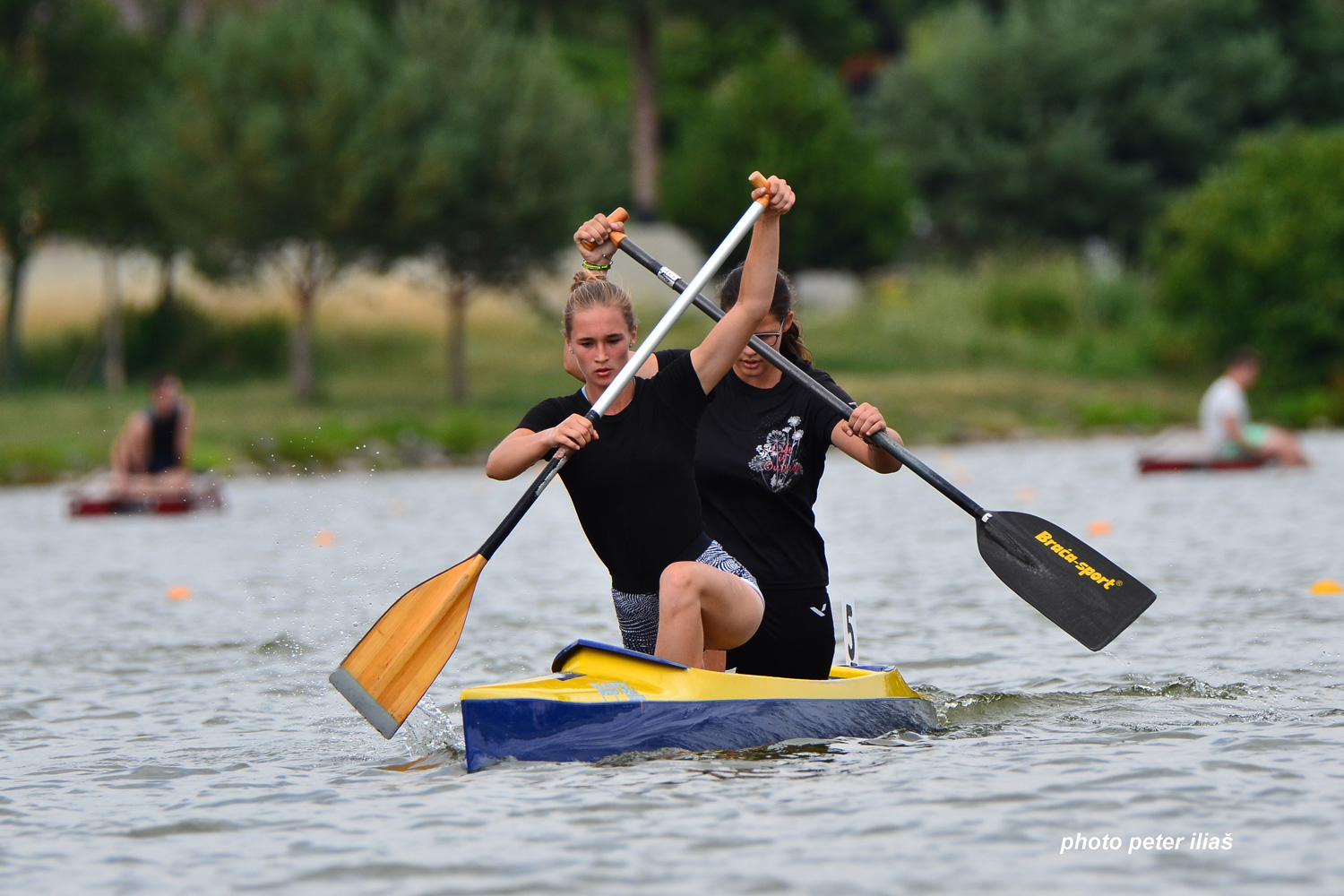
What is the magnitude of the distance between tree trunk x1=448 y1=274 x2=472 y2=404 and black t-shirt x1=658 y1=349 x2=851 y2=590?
22.1 meters

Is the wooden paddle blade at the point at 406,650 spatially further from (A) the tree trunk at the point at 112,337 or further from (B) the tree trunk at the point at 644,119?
(B) the tree trunk at the point at 644,119

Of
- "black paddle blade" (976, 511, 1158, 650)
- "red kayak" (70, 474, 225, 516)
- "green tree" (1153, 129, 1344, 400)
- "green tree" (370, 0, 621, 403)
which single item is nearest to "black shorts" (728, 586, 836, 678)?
"black paddle blade" (976, 511, 1158, 650)

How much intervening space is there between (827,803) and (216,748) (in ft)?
7.73

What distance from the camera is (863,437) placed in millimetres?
5727

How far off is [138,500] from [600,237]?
36.5 ft

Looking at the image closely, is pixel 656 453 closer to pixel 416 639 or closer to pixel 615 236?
pixel 615 236

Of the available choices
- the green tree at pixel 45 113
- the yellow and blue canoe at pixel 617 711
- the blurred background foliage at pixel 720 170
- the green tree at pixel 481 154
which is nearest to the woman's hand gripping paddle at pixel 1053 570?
the yellow and blue canoe at pixel 617 711

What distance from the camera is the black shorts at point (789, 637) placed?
584cm

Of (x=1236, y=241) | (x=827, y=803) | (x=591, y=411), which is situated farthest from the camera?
(x=1236, y=241)

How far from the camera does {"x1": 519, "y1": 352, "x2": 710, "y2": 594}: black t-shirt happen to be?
5367mm

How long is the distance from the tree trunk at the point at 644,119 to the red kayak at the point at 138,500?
65.9 ft

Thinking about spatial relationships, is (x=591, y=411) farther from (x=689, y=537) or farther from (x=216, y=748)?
(x=216, y=748)

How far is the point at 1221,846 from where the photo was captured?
4.39 m

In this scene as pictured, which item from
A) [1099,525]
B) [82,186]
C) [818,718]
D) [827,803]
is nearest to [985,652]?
[818,718]
